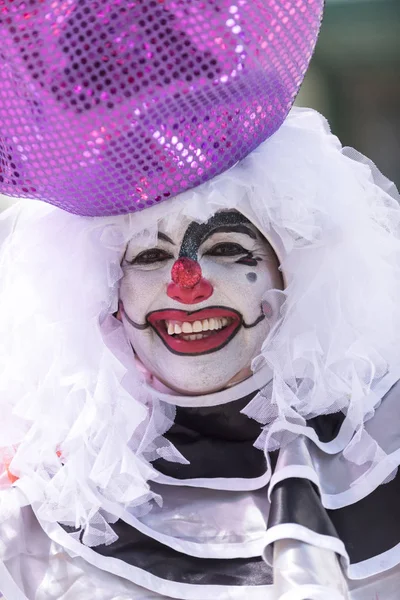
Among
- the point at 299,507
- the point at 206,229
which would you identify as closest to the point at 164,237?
the point at 206,229

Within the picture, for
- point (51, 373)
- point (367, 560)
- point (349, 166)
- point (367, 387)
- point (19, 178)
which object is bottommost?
point (367, 560)

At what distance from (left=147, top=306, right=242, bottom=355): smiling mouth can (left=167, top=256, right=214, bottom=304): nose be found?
4 cm

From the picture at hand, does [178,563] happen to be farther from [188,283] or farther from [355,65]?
[355,65]

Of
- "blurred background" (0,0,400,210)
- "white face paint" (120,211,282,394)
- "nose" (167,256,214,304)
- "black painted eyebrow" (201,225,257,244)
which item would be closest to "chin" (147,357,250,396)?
"white face paint" (120,211,282,394)

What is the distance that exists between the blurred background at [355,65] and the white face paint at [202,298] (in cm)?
269

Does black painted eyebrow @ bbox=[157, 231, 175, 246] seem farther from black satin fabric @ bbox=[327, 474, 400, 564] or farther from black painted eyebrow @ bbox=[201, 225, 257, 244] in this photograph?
black satin fabric @ bbox=[327, 474, 400, 564]

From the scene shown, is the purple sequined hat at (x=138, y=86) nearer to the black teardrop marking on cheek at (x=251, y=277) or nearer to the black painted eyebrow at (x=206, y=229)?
the black painted eyebrow at (x=206, y=229)

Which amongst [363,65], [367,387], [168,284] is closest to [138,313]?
[168,284]

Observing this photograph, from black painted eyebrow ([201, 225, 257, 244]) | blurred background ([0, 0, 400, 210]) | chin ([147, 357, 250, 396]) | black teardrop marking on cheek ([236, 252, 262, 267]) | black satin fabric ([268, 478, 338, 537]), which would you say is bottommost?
blurred background ([0, 0, 400, 210])

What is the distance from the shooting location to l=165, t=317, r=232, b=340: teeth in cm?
174

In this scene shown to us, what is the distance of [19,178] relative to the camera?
63.2 inches

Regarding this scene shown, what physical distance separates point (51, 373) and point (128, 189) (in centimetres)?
37

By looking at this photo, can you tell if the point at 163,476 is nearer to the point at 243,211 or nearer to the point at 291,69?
the point at 243,211

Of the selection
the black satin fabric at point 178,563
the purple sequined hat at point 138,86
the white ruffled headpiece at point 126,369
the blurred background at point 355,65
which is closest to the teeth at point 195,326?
the white ruffled headpiece at point 126,369
